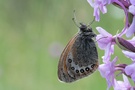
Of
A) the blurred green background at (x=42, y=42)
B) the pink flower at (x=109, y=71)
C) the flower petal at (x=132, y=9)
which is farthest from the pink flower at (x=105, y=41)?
the blurred green background at (x=42, y=42)

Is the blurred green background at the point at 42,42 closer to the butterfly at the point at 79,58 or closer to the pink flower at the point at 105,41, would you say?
the butterfly at the point at 79,58

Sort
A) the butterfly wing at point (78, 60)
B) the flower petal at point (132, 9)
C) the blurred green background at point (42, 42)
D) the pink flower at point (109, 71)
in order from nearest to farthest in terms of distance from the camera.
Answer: the flower petal at point (132, 9) < the pink flower at point (109, 71) < the butterfly wing at point (78, 60) < the blurred green background at point (42, 42)

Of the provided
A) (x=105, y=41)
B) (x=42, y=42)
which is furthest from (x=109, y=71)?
(x=42, y=42)

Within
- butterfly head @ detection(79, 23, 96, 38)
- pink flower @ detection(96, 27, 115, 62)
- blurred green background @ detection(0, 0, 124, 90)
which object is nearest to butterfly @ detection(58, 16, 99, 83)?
butterfly head @ detection(79, 23, 96, 38)

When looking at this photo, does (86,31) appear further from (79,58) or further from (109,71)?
(109,71)

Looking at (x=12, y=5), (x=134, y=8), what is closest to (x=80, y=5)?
(x=12, y=5)

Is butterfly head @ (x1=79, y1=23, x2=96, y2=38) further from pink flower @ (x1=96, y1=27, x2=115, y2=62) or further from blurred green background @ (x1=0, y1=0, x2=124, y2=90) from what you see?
blurred green background @ (x1=0, y1=0, x2=124, y2=90)
